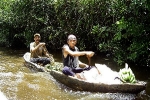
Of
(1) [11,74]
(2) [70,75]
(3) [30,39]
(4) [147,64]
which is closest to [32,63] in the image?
(1) [11,74]

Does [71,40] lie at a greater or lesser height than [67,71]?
greater

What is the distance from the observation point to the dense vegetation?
8.53m

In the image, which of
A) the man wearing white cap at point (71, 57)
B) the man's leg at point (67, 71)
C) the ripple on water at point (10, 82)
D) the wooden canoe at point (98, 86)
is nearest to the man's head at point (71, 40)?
the man wearing white cap at point (71, 57)

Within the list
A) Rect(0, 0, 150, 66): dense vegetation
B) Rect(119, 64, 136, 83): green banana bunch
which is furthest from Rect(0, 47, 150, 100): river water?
Rect(0, 0, 150, 66): dense vegetation

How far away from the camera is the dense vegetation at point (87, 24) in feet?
28.0

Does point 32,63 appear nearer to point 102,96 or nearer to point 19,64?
point 19,64

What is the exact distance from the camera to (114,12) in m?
10.4

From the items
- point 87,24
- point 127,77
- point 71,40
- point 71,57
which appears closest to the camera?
point 127,77

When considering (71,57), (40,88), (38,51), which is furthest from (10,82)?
(38,51)

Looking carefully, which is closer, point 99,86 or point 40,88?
point 99,86

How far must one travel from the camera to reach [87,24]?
12.3 m

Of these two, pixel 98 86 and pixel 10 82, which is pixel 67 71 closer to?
pixel 98 86

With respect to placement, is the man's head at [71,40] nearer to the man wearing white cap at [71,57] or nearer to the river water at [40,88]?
Answer: the man wearing white cap at [71,57]

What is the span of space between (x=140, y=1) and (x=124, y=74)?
2252mm
